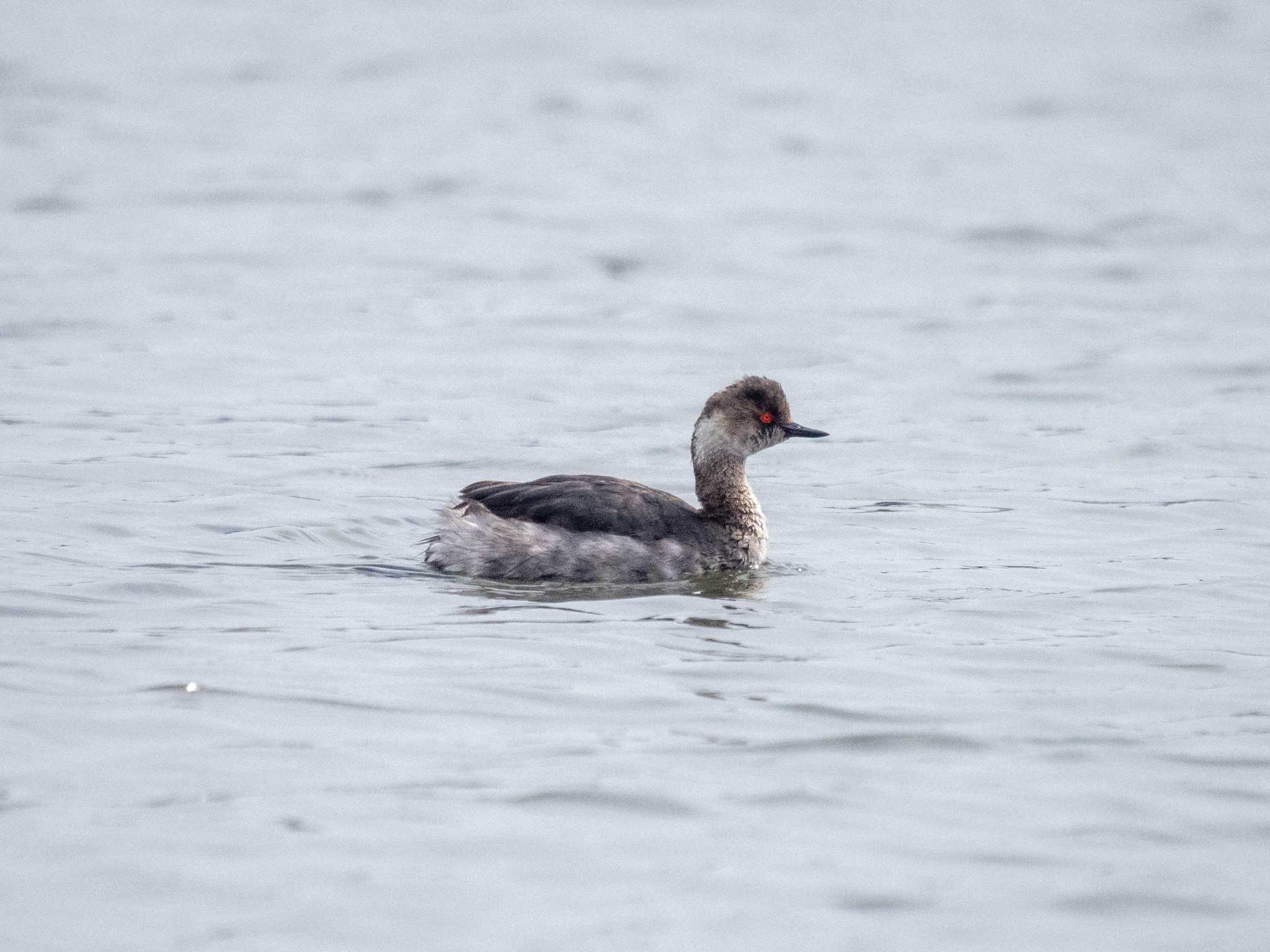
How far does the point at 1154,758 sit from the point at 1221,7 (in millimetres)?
27095

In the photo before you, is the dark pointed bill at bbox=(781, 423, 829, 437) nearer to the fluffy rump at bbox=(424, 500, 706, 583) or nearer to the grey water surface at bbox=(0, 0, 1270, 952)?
the grey water surface at bbox=(0, 0, 1270, 952)

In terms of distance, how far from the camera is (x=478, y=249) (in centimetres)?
1983

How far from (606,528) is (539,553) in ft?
1.10

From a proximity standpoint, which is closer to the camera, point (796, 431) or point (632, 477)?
point (796, 431)

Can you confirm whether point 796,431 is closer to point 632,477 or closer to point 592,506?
point 592,506

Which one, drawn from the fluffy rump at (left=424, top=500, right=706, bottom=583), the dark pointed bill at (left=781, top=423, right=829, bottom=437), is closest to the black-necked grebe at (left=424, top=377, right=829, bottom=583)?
the fluffy rump at (left=424, top=500, right=706, bottom=583)

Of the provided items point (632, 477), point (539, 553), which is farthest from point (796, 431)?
point (632, 477)

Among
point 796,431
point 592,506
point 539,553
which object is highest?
point 796,431

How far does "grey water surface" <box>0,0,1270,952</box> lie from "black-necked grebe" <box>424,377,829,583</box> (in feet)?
0.63

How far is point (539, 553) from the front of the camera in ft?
31.3

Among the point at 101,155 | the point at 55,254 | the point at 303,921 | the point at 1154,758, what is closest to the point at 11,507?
the point at 303,921

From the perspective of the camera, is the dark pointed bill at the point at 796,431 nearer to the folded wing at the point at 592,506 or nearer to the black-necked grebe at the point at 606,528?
the black-necked grebe at the point at 606,528

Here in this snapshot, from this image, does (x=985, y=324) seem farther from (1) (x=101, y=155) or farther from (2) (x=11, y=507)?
(1) (x=101, y=155)

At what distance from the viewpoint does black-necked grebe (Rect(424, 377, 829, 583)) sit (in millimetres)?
9547
